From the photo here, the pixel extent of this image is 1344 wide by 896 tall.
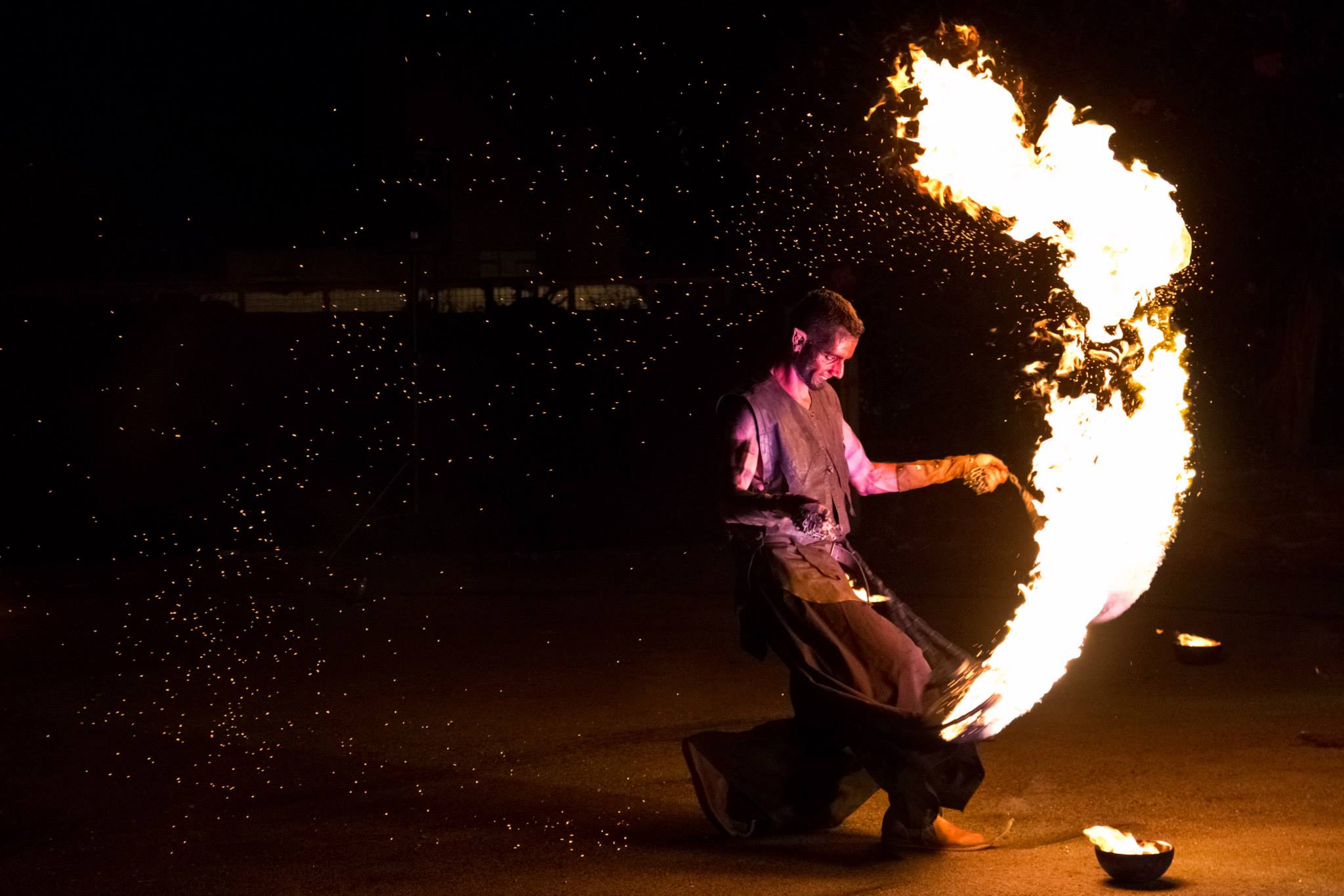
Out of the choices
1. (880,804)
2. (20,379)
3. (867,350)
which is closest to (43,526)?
(20,379)

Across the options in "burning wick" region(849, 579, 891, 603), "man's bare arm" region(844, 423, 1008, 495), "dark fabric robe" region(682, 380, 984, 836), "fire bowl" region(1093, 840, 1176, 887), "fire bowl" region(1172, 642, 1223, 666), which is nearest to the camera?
"fire bowl" region(1093, 840, 1176, 887)

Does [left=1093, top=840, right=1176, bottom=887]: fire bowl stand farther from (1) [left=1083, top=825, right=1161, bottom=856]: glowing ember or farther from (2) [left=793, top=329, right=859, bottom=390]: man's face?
(2) [left=793, top=329, right=859, bottom=390]: man's face

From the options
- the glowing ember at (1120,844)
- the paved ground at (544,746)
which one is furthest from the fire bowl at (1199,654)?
the glowing ember at (1120,844)

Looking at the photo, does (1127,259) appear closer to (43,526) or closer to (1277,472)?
(1277,472)

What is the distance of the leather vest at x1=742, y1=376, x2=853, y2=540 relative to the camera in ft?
16.1

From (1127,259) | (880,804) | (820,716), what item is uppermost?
(1127,259)

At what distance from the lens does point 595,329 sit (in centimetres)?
1541

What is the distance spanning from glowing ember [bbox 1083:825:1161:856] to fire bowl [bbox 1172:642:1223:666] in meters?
3.30

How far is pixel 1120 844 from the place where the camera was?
14.5 ft

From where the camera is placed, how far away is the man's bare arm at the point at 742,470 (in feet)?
15.5

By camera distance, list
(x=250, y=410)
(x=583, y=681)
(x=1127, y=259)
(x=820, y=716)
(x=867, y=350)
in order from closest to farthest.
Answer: (x=820, y=716)
(x=1127, y=259)
(x=583, y=681)
(x=867, y=350)
(x=250, y=410)

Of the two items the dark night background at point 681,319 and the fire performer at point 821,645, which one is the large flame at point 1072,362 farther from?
the dark night background at point 681,319

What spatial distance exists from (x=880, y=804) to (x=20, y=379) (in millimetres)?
11343

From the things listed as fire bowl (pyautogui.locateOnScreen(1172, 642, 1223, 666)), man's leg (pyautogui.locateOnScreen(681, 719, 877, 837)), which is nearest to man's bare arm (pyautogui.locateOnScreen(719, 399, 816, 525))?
man's leg (pyautogui.locateOnScreen(681, 719, 877, 837))
